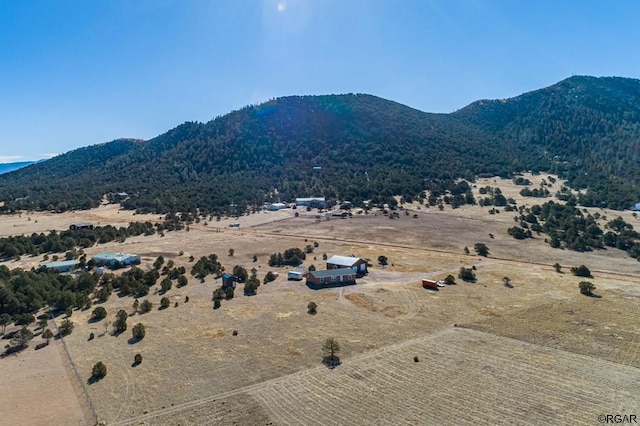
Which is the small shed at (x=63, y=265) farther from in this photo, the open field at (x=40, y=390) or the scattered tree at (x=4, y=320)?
the open field at (x=40, y=390)

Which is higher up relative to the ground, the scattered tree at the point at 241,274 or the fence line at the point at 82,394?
the scattered tree at the point at 241,274

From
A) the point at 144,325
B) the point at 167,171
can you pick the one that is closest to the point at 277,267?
the point at 144,325

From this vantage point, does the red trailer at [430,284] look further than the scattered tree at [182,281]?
No

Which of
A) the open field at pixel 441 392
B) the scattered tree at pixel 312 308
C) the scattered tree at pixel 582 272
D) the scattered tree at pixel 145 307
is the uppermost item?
the scattered tree at pixel 145 307

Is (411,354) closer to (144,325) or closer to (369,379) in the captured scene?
(369,379)

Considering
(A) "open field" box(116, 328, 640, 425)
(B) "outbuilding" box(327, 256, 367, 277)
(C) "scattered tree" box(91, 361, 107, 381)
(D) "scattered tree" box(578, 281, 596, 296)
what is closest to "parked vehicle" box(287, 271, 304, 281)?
(B) "outbuilding" box(327, 256, 367, 277)

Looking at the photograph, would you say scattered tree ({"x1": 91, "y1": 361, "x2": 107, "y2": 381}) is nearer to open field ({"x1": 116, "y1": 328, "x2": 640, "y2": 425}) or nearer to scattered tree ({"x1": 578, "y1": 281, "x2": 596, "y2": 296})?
open field ({"x1": 116, "y1": 328, "x2": 640, "y2": 425})

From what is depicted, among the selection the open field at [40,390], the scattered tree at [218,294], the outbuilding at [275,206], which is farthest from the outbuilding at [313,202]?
the open field at [40,390]
